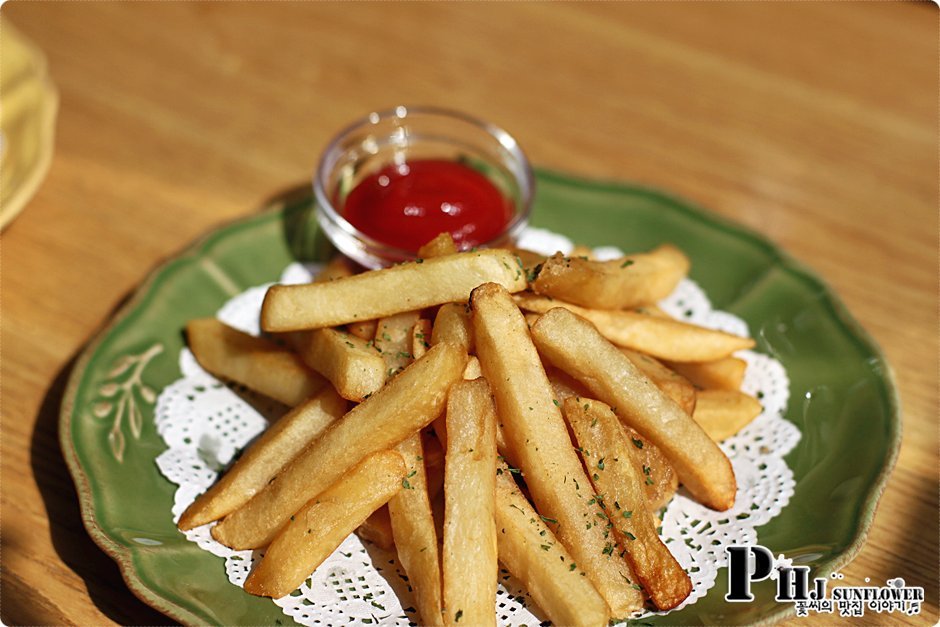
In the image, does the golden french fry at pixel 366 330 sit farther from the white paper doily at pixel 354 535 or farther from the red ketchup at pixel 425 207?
the red ketchup at pixel 425 207

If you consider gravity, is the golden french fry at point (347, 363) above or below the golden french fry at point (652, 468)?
above

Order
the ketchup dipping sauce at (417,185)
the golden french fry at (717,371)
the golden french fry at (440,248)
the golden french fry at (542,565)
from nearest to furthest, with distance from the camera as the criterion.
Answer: the golden french fry at (542,565) → the golden french fry at (440,248) → the golden french fry at (717,371) → the ketchup dipping sauce at (417,185)

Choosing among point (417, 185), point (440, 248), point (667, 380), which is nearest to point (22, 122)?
point (417, 185)

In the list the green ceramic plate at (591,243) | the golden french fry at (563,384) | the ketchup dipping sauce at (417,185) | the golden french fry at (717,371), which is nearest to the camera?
the green ceramic plate at (591,243)

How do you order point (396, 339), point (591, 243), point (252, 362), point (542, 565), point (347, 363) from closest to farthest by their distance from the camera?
point (542, 565) < point (347, 363) < point (396, 339) < point (252, 362) < point (591, 243)

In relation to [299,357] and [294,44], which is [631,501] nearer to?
[299,357]

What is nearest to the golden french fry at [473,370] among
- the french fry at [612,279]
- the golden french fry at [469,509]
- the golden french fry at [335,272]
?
the golden french fry at [469,509]

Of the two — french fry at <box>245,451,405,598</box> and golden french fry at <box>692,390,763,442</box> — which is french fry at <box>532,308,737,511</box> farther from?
french fry at <box>245,451,405,598</box>

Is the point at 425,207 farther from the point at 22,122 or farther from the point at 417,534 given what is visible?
the point at 22,122
